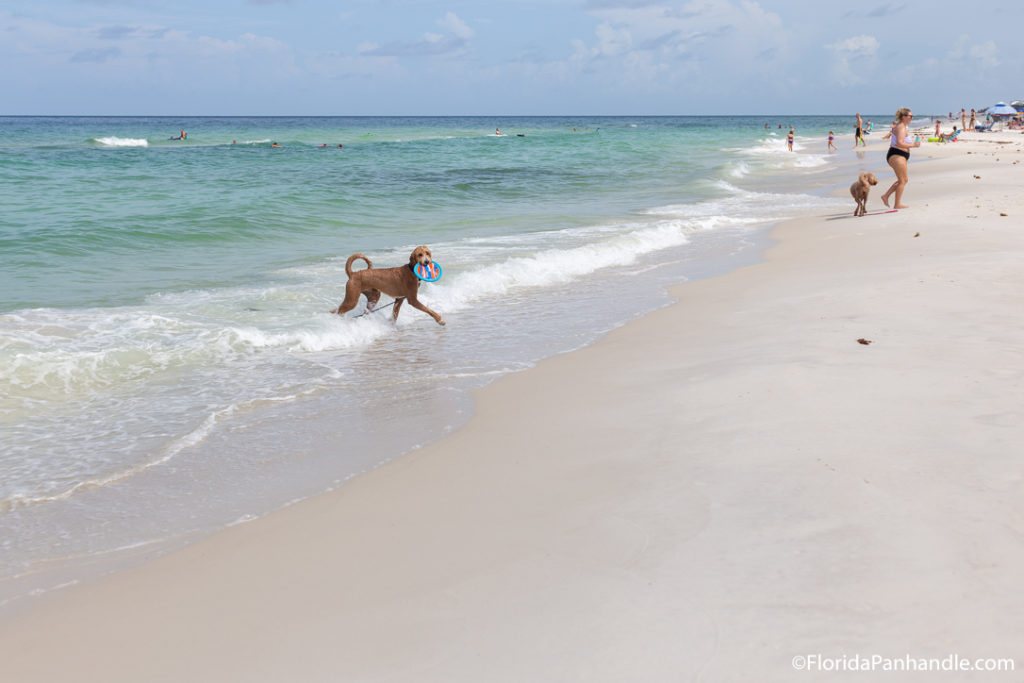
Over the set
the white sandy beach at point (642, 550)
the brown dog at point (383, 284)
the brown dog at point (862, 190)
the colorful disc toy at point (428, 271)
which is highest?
the brown dog at point (862, 190)

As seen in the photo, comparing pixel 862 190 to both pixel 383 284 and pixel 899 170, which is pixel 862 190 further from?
pixel 383 284

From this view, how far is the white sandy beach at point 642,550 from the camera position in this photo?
271 cm

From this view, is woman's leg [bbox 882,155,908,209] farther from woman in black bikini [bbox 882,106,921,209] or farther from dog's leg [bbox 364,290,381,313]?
dog's leg [bbox 364,290,381,313]

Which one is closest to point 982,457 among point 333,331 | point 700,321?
point 700,321

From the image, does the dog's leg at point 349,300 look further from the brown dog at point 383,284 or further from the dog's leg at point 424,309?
the dog's leg at point 424,309

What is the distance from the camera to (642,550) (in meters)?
3.34

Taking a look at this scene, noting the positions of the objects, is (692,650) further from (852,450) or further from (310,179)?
(310,179)

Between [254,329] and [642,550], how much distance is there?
5.54 m

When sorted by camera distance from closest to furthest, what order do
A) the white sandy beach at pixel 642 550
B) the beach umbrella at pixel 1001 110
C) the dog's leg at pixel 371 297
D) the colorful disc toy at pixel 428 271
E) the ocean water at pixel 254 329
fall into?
the white sandy beach at pixel 642 550
the ocean water at pixel 254 329
the colorful disc toy at pixel 428 271
the dog's leg at pixel 371 297
the beach umbrella at pixel 1001 110

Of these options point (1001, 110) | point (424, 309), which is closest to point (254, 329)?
point (424, 309)

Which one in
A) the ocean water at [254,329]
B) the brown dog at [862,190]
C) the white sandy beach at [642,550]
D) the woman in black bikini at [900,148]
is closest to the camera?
the white sandy beach at [642,550]

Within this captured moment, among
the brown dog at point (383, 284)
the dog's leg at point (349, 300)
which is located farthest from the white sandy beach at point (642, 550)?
the dog's leg at point (349, 300)

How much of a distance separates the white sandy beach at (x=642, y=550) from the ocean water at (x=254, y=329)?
23.0 inches

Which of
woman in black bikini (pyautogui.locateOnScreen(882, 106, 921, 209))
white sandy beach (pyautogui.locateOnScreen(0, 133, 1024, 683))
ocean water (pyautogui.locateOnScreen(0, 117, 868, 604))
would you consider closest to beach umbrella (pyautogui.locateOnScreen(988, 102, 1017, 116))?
ocean water (pyautogui.locateOnScreen(0, 117, 868, 604))
